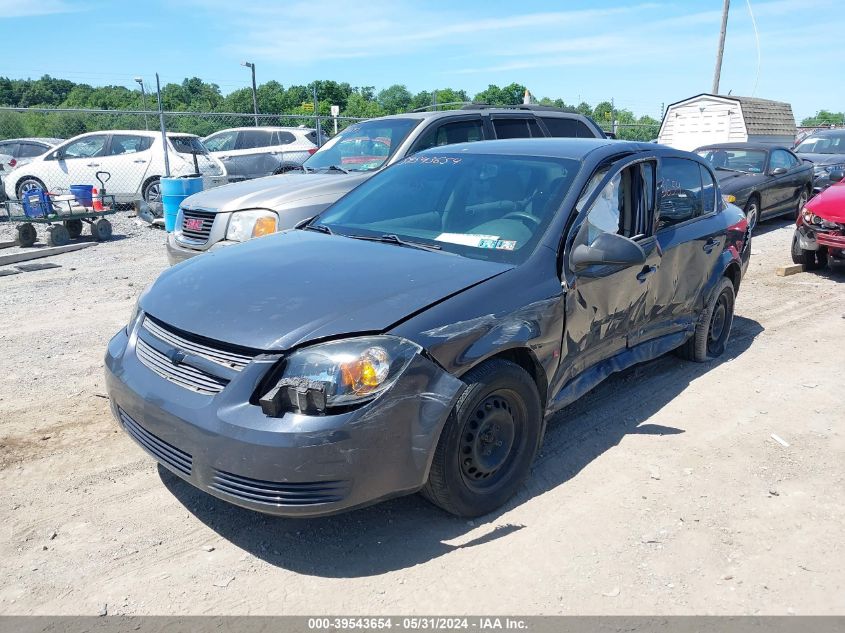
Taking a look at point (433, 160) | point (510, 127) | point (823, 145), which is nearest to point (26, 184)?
point (510, 127)

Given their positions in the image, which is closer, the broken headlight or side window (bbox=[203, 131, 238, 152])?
the broken headlight

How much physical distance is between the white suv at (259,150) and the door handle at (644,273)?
41.1ft

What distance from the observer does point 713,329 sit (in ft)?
18.8

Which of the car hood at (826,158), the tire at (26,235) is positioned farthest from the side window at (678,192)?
the car hood at (826,158)

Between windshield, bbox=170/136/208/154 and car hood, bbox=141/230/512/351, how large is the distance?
431 inches

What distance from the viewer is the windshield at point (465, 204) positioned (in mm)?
3793

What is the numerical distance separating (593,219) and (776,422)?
191 centimetres

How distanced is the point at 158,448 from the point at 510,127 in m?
6.59

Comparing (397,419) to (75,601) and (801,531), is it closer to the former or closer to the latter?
(75,601)

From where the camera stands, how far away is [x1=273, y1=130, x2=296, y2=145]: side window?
16328 mm

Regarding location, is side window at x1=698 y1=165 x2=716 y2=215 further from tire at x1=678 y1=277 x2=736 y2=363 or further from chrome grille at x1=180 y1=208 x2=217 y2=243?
chrome grille at x1=180 y1=208 x2=217 y2=243

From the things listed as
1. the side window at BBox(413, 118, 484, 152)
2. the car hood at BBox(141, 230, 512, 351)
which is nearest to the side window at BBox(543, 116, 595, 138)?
the side window at BBox(413, 118, 484, 152)

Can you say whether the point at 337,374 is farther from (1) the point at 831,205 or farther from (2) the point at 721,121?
(2) the point at 721,121

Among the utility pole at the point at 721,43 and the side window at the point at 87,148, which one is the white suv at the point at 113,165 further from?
the utility pole at the point at 721,43
